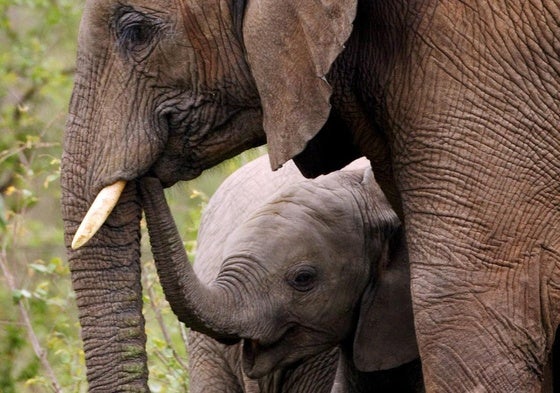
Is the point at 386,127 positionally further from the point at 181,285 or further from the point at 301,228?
the point at 301,228

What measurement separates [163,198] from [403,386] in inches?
51.0

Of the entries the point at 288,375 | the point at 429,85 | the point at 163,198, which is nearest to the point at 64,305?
the point at 288,375

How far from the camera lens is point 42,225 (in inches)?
420

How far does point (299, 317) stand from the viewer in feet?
17.9

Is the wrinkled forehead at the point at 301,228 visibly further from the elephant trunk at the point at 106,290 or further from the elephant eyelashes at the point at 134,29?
the elephant eyelashes at the point at 134,29

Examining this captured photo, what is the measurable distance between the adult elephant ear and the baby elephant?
84 cm

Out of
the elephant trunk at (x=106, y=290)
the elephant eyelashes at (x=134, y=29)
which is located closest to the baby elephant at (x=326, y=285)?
the elephant trunk at (x=106, y=290)

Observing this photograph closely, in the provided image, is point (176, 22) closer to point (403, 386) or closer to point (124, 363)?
point (124, 363)

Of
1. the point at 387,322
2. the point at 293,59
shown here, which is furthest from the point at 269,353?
the point at 293,59

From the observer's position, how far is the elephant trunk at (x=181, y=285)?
4691 millimetres

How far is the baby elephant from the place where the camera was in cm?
540

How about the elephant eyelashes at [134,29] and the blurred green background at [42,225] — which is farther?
the blurred green background at [42,225]

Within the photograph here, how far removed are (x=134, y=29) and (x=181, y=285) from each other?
722 millimetres

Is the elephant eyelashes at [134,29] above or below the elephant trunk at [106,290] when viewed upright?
above
